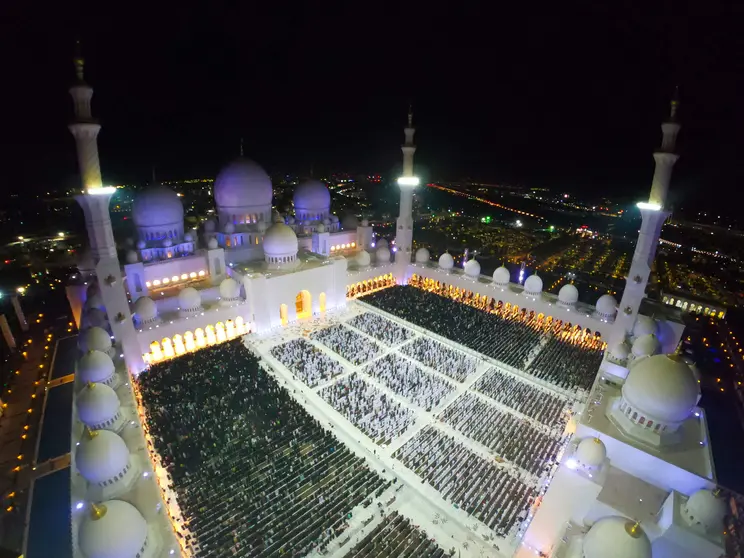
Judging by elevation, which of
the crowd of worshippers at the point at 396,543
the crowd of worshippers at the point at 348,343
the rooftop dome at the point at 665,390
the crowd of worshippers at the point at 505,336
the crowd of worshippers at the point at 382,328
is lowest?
the crowd of worshippers at the point at 396,543

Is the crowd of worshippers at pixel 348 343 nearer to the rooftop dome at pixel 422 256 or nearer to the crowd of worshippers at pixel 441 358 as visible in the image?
the crowd of worshippers at pixel 441 358

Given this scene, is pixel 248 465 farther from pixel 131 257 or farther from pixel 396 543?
pixel 131 257

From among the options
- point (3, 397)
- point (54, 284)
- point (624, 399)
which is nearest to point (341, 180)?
point (54, 284)

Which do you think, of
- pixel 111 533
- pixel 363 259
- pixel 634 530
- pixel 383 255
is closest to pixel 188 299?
pixel 363 259

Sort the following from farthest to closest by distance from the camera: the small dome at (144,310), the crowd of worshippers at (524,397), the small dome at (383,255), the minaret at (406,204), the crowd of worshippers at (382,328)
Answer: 1. the small dome at (383,255)
2. the minaret at (406,204)
3. the crowd of worshippers at (382,328)
4. the small dome at (144,310)
5. the crowd of worshippers at (524,397)

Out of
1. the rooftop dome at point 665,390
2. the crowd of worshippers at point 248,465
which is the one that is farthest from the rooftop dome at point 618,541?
the crowd of worshippers at point 248,465

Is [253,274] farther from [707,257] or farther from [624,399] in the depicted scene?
[707,257]
